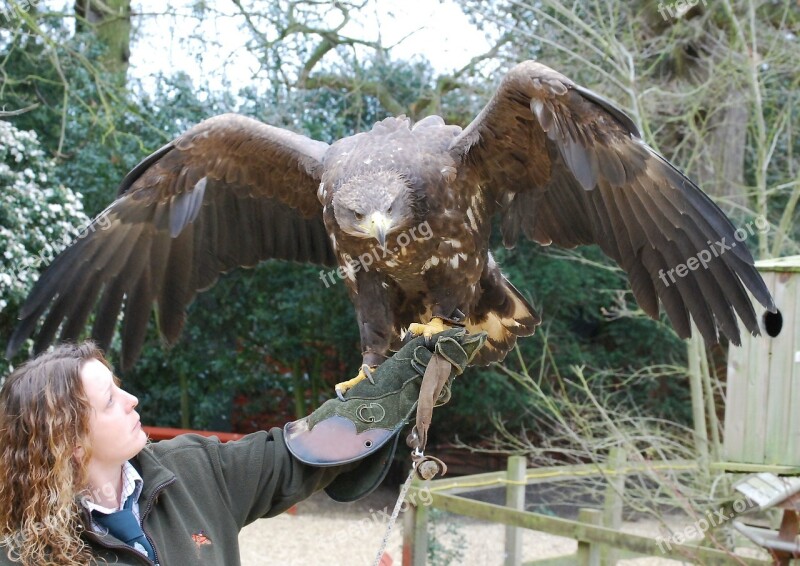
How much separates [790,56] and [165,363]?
6885mm

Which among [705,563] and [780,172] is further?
[780,172]

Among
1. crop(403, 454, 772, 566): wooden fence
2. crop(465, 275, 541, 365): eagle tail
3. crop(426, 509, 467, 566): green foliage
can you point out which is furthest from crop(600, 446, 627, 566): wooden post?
crop(465, 275, 541, 365): eagle tail

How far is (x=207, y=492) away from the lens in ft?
6.35

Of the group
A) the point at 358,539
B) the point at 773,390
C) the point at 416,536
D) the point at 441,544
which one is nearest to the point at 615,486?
the point at 441,544

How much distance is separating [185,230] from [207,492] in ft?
6.35

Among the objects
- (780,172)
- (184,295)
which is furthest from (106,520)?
(780,172)

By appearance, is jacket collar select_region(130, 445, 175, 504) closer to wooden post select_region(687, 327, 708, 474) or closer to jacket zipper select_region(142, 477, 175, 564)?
jacket zipper select_region(142, 477, 175, 564)

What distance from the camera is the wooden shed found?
156 inches

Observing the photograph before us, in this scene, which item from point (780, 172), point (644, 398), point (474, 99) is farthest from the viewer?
point (644, 398)

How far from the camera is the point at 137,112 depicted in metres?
7.30

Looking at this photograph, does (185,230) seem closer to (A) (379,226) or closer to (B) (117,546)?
(A) (379,226)

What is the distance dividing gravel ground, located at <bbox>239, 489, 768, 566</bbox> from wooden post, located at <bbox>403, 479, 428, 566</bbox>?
2.27ft

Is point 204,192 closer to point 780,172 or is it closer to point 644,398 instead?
point 780,172

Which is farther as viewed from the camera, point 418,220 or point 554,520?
point 554,520
